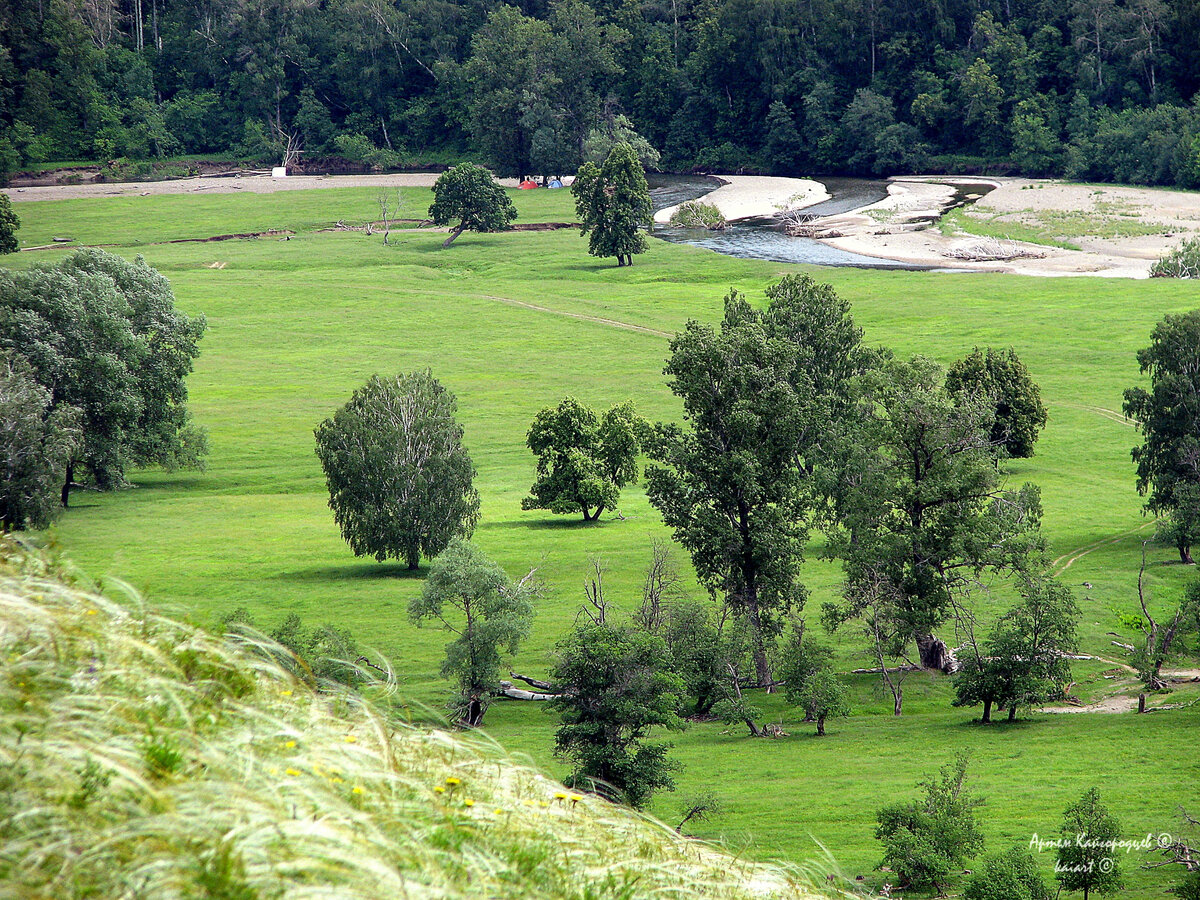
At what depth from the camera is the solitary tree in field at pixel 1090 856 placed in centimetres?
2569

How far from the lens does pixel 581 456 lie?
2574 inches

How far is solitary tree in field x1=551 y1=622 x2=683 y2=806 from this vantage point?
31266mm

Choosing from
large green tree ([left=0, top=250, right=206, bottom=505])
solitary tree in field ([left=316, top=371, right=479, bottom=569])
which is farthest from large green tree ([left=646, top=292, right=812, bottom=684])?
large green tree ([left=0, top=250, right=206, bottom=505])

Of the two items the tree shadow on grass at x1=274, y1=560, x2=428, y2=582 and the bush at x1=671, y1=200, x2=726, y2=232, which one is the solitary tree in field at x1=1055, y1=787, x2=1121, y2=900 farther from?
the bush at x1=671, y1=200, x2=726, y2=232

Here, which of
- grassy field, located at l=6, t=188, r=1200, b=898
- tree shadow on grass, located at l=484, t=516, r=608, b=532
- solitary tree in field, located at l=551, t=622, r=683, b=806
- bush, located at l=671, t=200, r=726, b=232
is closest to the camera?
solitary tree in field, located at l=551, t=622, r=683, b=806

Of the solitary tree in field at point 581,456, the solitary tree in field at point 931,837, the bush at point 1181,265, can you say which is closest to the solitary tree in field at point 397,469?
the solitary tree in field at point 581,456

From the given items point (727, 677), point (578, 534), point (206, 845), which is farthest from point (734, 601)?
point (206, 845)

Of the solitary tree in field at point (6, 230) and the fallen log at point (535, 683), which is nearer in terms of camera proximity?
the fallen log at point (535, 683)

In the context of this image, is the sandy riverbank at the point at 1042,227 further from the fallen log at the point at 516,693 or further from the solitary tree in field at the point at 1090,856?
the solitary tree in field at the point at 1090,856

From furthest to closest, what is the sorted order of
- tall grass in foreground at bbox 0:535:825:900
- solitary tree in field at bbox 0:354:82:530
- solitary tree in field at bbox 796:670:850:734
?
solitary tree in field at bbox 0:354:82:530
solitary tree in field at bbox 796:670:850:734
tall grass in foreground at bbox 0:535:825:900

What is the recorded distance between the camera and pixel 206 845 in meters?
7.32

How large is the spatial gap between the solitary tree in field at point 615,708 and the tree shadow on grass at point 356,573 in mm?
24758

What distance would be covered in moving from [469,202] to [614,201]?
28142mm

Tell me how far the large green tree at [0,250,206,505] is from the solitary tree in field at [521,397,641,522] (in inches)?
964
